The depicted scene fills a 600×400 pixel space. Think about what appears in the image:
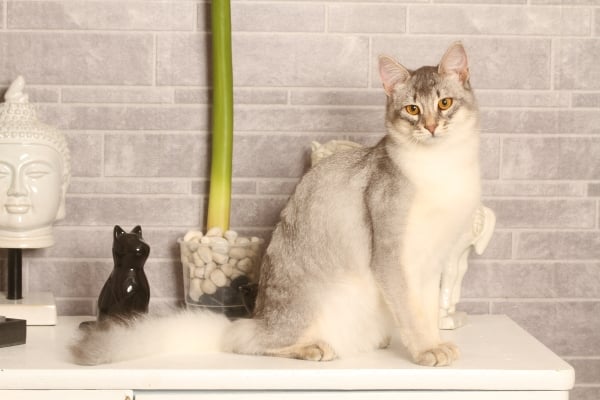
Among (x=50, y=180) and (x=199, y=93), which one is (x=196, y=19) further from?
(x=50, y=180)

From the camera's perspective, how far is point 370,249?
146 centimetres

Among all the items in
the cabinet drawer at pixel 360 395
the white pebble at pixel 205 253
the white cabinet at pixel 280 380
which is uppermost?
the white pebble at pixel 205 253

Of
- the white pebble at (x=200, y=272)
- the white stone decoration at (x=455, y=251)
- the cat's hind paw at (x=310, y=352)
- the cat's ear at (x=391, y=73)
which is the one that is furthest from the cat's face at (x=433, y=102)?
the white pebble at (x=200, y=272)

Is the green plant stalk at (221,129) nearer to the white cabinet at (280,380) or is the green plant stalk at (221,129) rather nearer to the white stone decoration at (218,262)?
the white stone decoration at (218,262)

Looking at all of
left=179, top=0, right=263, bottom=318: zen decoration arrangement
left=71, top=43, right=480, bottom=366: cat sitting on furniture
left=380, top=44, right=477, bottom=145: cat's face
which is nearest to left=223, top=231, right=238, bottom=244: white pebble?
left=179, top=0, right=263, bottom=318: zen decoration arrangement

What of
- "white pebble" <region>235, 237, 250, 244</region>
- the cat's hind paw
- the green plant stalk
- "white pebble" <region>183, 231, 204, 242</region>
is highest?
the green plant stalk

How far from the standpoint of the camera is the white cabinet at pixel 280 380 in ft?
4.37

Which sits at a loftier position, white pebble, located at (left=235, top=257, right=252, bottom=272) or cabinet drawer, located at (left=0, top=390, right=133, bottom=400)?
white pebble, located at (left=235, top=257, right=252, bottom=272)

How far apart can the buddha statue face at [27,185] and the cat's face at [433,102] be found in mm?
668

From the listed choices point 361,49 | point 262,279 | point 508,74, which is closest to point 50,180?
point 262,279

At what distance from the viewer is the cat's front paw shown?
1368mm

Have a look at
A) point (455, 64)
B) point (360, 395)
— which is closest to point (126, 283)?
point (360, 395)

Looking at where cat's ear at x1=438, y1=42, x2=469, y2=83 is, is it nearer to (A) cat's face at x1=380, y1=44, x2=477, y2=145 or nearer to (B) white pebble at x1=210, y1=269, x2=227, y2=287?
(A) cat's face at x1=380, y1=44, x2=477, y2=145

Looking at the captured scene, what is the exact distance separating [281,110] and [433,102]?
0.53 m
